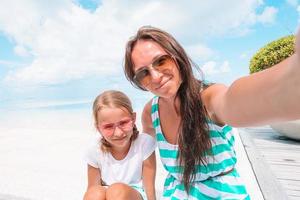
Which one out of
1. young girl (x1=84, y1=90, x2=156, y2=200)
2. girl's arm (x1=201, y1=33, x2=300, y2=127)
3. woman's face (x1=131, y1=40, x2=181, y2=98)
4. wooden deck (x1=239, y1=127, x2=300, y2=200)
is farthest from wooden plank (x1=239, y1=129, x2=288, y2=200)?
girl's arm (x1=201, y1=33, x2=300, y2=127)

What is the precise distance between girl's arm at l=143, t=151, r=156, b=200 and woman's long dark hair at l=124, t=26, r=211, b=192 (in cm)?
42

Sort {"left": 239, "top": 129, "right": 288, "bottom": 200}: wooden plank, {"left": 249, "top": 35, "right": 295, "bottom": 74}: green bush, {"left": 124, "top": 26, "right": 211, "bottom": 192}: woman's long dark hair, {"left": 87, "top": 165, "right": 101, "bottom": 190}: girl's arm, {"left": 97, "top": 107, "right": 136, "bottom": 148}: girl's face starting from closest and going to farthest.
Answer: {"left": 124, "top": 26, "right": 211, "bottom": 192}: woman's long dark hair → {"left": 97, "top": 107, "right": 136, "bottom": 148}: girl's face → {"left": 87, "top": 165, "right": 101, "bottom": 190}: girl's arm → {"left": 239, "top": 129, "right": 288, "bottom": 200}: wooden plank → {"left": 249, "top": 35, "right": 295, "bottom": 74}: green bush

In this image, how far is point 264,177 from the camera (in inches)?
104

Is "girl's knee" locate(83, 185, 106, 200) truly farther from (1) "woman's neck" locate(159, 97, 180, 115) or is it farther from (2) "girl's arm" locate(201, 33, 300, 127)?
(2) "girl's arm" locate(201, 33, 300, 127)

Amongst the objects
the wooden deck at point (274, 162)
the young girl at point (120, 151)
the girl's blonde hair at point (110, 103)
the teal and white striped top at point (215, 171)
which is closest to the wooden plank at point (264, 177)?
the wooden deck at point (274, 162)

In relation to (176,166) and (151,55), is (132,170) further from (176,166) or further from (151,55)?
(151,55)

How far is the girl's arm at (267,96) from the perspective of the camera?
1.41ft

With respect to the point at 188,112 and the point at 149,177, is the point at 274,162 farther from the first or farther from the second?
the point at 188,112

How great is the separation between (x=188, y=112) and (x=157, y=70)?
0.84 feet

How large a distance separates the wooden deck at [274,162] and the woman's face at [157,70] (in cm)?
140

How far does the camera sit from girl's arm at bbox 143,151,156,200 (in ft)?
6.33

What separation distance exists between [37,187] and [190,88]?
2305mm

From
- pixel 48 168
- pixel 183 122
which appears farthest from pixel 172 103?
pixel 48 168

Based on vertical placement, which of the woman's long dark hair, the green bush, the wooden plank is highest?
the green bush
